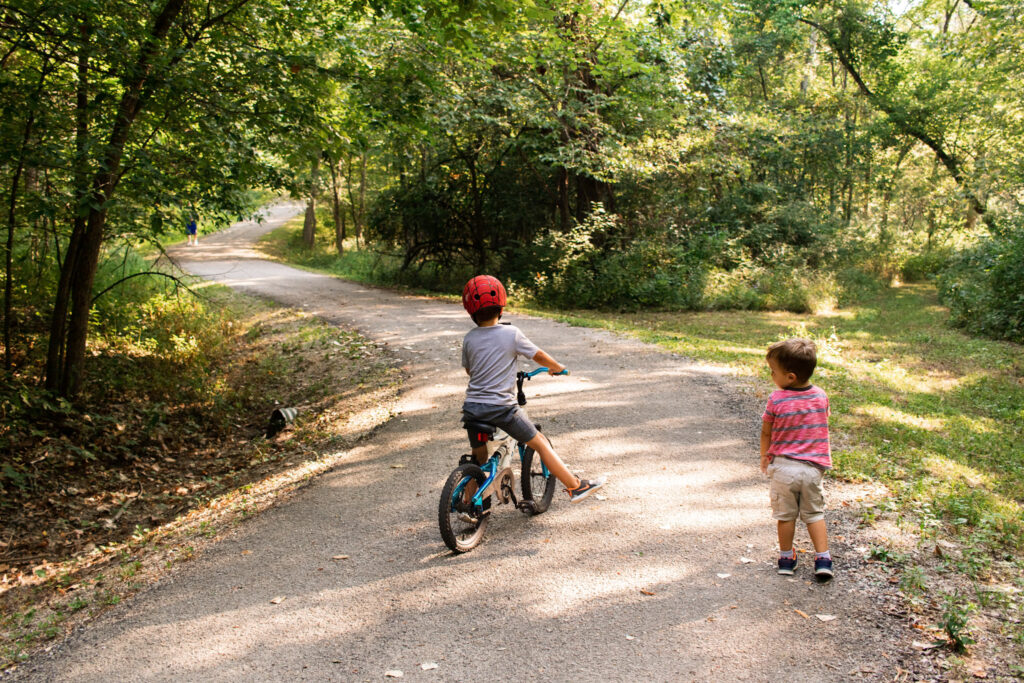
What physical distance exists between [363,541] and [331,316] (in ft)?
38.1

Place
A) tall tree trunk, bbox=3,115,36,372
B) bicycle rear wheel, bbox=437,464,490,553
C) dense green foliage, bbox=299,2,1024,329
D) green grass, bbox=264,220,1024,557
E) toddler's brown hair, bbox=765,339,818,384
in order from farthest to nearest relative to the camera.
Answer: dense green foliage, bbox=299,2,1024,329, tall tree trunk, bbox=3,115,36,372, green grass, bbox=264,220,1024,557, bicycle rear wheel, bbox=437,464,490,553, toddler's brown hair, bbox=765,339,818,384

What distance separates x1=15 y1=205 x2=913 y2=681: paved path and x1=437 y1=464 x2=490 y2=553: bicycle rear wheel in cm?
12

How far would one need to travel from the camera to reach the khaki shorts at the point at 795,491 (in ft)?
13.9

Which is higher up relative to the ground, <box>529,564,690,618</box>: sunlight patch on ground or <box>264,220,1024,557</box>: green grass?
<box>264,220,1024,557</box>: green grass

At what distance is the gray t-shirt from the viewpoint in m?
4.77

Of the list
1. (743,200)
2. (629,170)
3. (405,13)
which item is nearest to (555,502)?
(405,13)

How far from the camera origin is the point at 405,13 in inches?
367

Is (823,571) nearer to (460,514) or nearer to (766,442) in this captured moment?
(766,442)

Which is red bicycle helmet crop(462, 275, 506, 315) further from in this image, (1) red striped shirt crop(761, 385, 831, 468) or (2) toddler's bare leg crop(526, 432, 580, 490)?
(1) red striped shirt crop(761, 385, 831, 468)

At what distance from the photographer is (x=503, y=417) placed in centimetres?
476

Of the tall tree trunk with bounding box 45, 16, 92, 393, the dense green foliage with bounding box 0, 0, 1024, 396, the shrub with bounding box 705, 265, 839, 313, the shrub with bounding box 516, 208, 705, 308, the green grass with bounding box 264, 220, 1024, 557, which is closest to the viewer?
the green grass with bounding box 264, 220, 1024, 557

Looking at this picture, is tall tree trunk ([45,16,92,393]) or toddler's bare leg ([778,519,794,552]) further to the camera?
tall tree trunk ([45,16,92,393])

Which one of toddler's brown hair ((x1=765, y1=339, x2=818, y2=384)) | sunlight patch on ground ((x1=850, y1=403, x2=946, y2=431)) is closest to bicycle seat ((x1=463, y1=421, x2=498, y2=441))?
toddler's brown hair ((x1=765, y1=339, x2=818, y2=384))

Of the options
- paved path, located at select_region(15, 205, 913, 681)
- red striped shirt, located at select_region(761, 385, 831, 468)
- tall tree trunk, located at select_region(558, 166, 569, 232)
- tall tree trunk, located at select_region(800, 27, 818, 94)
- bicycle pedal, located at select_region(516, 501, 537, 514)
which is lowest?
paved path, located at select_region(15, 205, 913, 681)
